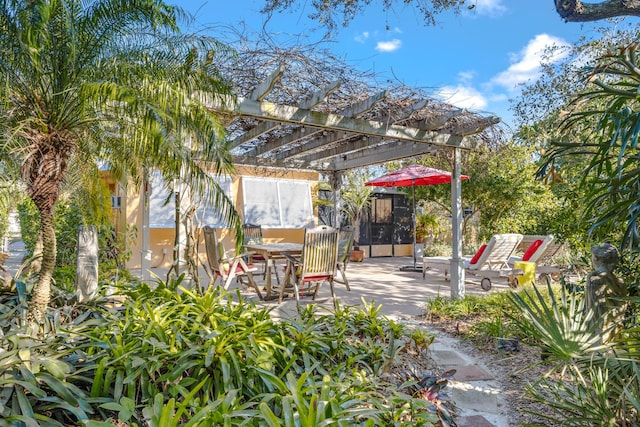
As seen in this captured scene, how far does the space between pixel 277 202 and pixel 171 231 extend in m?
2.86

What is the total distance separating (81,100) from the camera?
277cm

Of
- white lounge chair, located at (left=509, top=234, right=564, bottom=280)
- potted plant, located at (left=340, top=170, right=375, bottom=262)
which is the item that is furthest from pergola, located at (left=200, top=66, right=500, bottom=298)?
potted plant, located at (left=340, top=170, right=375, bottom=262)

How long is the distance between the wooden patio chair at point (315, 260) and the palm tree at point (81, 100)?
6.81ft

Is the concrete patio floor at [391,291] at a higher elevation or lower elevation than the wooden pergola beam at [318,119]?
lower

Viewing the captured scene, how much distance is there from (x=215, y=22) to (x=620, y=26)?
280 inches

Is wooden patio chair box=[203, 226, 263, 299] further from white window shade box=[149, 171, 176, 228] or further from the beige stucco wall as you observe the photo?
white window shade box=[149, 171, 176, 228]

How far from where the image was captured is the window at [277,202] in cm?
1084

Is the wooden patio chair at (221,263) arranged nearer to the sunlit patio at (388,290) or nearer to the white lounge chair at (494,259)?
the sunlit patio at (388,290)

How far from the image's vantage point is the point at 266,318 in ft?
9.81

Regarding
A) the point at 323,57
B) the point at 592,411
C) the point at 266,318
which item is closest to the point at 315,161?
the point at 323,57

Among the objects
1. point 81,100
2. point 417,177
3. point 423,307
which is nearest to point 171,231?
point 417,177

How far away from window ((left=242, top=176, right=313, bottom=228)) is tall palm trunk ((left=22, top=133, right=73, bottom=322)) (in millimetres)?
7563

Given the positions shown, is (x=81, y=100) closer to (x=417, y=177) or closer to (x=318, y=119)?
(x=318, y=119)

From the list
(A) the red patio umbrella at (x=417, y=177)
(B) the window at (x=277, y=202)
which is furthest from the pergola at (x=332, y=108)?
(B) the window at (x=277, y=202)
